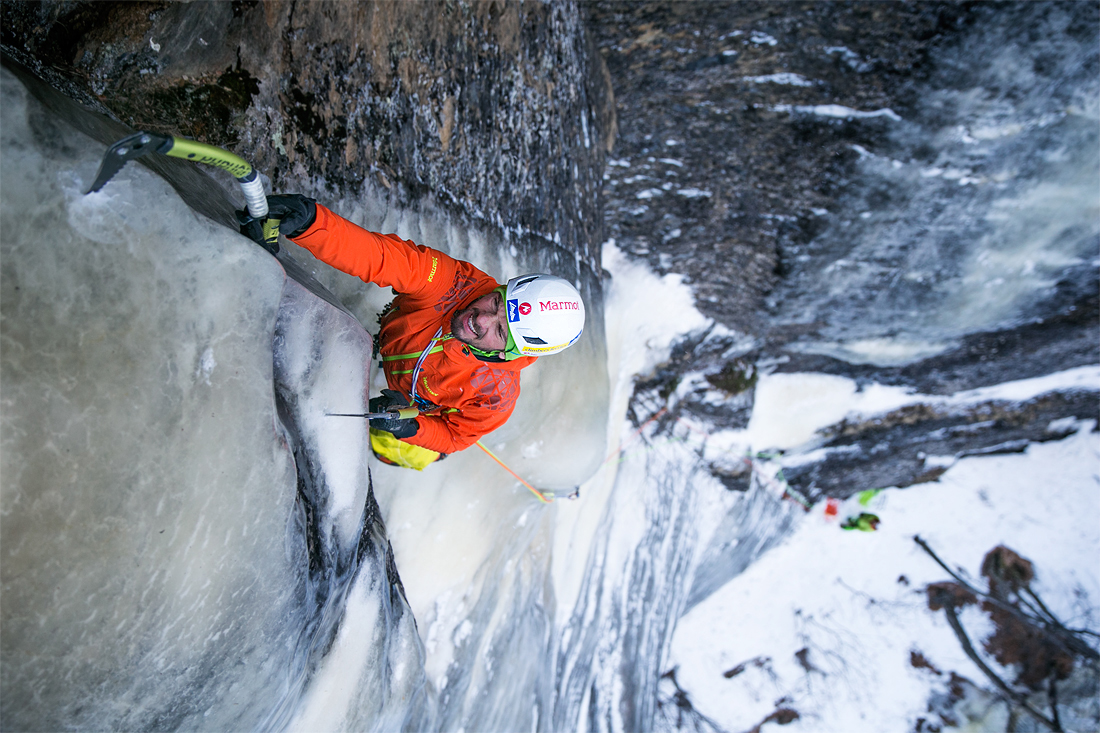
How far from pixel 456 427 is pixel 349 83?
155cm

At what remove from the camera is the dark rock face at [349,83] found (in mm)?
2027

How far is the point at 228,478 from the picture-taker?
176 cm

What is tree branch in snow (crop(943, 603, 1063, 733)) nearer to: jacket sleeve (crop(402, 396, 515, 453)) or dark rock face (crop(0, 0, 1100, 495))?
dark rock face (crop(0, 0, 1100, 495))

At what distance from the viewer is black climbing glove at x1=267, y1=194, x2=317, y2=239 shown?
1.94 meters

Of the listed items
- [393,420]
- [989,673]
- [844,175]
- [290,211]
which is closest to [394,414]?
[393,420]

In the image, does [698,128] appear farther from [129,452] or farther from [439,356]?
[129,452]

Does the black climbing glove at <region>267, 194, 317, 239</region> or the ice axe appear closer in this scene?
the ice axe

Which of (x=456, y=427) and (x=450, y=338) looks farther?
(x=456, y=427)

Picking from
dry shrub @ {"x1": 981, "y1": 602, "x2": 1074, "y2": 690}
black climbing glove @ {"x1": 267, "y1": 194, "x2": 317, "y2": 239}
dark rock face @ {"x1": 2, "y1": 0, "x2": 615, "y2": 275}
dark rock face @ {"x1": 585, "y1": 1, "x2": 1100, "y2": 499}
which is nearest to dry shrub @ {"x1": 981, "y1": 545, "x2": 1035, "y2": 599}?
dry shrub @ {"x1": 981, "y1": 602, "x2": 1074, "y2": 690}

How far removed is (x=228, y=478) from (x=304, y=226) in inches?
32.2

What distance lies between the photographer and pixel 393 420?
2590 mm

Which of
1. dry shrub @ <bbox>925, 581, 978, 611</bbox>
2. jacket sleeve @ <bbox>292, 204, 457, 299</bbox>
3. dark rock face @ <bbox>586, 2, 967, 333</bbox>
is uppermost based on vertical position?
dark rock face @ <bbox>586, 2, 967, 333</bbox>

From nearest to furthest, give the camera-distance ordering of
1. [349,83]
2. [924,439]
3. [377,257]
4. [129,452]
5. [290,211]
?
[129,452]
[290,211]
[377,257]
[349,83]
[924,439]

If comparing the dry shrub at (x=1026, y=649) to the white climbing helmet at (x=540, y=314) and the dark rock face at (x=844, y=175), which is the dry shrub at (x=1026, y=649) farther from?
the white climbing helmet at (x=540, y=314)
